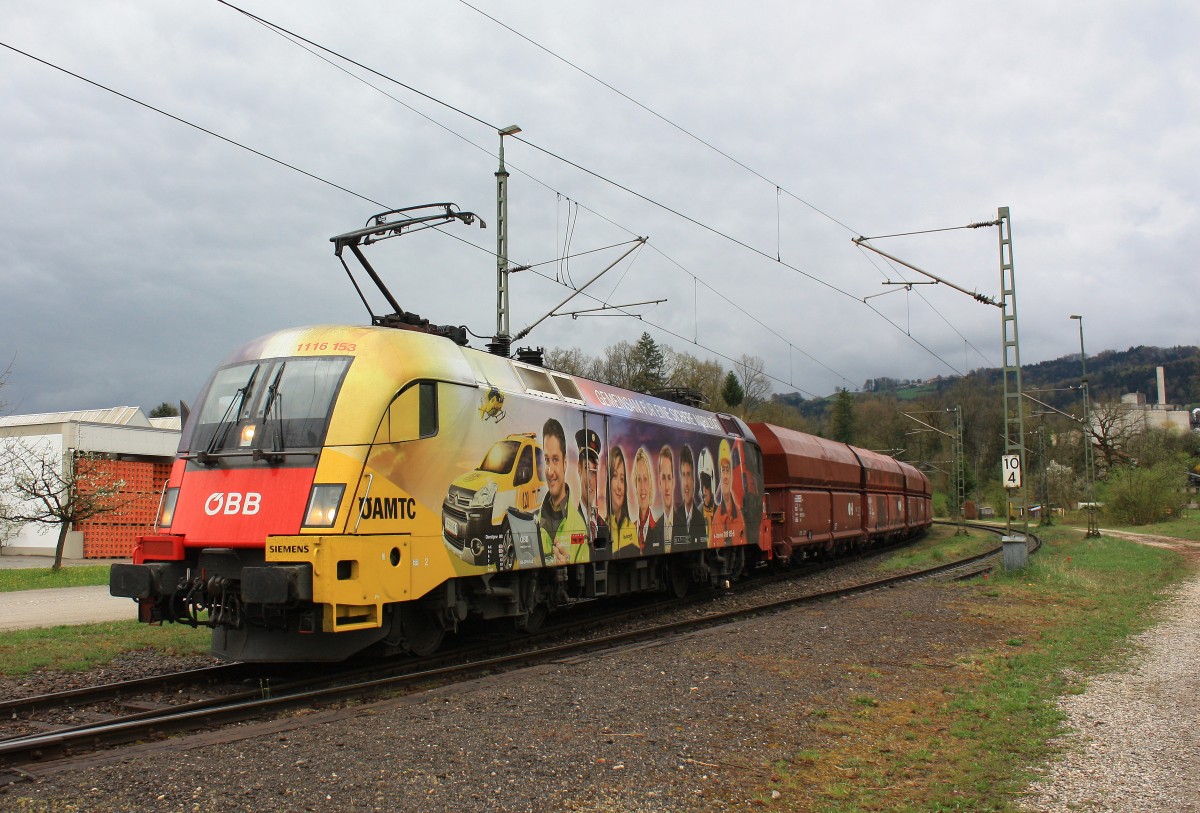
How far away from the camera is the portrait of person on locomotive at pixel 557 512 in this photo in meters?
11.6

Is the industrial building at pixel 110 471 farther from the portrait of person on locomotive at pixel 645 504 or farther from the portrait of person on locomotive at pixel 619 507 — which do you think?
the portrait of person on locomotive at pixel 619 507

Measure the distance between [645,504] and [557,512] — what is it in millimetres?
2724

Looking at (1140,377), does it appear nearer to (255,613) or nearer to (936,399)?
(936,399)

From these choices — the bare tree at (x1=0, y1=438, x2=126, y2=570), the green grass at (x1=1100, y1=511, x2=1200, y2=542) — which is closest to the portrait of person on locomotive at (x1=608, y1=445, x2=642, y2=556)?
the bare tree at (x1=0, y1=438, x2=126, y2=570)

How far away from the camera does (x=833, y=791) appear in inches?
231

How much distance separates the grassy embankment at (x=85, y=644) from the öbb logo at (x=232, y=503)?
108 inches

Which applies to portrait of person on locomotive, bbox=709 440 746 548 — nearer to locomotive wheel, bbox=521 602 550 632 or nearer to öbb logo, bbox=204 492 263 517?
locomotive wheel, bbox=521 602 550 632

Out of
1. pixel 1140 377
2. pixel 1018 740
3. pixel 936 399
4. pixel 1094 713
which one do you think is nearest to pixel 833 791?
pixel 1018 740

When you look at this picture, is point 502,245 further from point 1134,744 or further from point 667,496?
point 1134,744

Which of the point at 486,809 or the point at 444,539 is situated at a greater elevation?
the point at 444,539

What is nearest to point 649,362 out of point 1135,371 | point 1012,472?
point 1012,472

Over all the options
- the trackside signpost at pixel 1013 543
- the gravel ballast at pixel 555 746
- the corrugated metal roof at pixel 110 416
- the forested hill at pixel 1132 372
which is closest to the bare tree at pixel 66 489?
the corrugated metal roof at pixel 110 416

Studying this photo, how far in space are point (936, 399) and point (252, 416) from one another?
2904 inches

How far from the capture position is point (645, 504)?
47.0 ft
